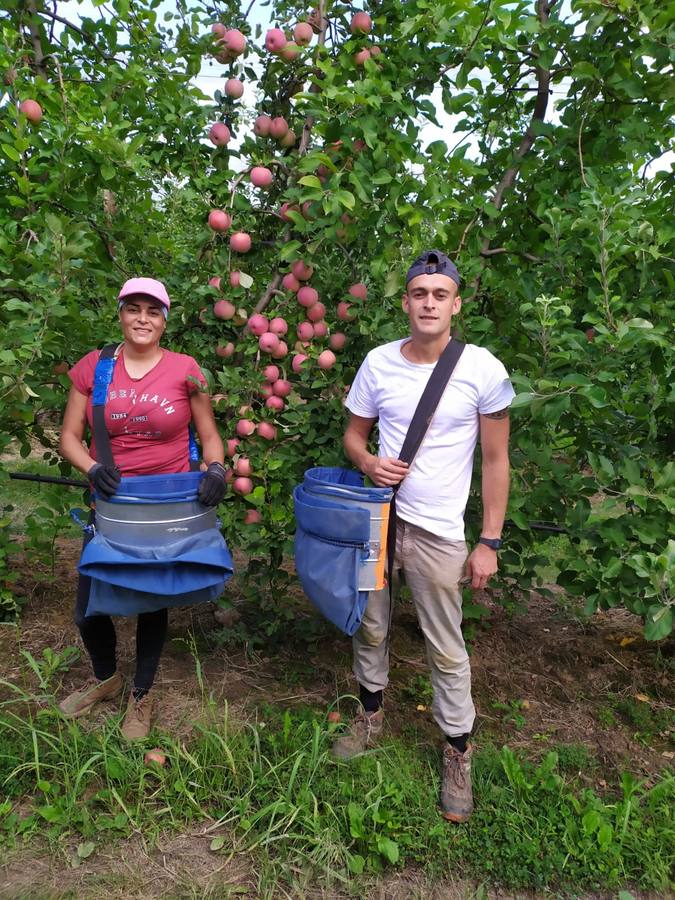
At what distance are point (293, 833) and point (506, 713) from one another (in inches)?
41.2

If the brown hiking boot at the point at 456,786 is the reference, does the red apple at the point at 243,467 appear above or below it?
above

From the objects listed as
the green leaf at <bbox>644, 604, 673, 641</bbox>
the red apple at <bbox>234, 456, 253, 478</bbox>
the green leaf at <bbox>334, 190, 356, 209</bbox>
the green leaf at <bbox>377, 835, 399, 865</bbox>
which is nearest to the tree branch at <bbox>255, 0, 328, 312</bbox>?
the green leaf at <bbox>334, 190, 356, 209</bbox>

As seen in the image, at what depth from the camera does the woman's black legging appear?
2.24m

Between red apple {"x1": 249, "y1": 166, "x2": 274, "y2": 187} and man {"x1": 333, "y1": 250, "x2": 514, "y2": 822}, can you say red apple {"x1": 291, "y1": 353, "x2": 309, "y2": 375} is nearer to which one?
man {"x1": 333, "y1": 250, "x2": 514, "y2": 822}

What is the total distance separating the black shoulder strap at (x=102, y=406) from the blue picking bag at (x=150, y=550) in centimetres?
14

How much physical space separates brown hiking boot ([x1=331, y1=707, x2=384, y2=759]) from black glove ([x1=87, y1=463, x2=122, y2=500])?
116cm

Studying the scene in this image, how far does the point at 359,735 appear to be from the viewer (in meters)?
2.29

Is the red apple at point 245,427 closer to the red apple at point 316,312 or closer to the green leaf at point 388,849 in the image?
the red apple at point 316,312

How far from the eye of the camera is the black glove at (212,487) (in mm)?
2045

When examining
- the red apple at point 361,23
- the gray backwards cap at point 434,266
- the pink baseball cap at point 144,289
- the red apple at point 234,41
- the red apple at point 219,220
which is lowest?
the pink baseball cap at point 144,289

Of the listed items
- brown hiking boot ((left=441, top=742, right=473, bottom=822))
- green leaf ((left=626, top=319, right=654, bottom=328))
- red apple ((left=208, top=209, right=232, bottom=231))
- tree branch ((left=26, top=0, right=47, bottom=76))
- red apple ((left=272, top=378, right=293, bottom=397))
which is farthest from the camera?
tree branch ((left=26, top=0, right=47, bottom=76))

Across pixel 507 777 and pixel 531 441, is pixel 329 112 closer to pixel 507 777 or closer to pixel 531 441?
pixel 531 441

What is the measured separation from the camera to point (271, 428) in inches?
98.0

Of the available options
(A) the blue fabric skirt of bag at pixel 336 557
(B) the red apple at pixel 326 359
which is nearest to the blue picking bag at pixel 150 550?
(A) the blue fabric skirt of bag at pixel 336 557
